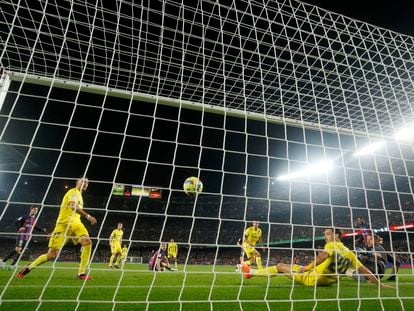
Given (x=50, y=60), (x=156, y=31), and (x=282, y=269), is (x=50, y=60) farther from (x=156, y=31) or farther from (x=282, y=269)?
(x=282, y=269)

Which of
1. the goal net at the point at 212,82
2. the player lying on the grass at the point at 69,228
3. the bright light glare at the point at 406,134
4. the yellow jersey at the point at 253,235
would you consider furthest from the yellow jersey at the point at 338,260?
the yellow jersey at the point at 253,235

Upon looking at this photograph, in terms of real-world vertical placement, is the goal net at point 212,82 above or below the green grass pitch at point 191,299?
above

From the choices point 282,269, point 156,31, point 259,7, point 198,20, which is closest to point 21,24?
point 156,31

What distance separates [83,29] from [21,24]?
0.75 m

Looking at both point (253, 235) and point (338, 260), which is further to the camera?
point (253, 235)

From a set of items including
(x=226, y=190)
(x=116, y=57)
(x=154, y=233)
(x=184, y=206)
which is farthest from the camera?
(x=184, y=206)

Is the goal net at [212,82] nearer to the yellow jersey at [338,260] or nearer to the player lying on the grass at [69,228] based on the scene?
the yellow jersey at [338,260]

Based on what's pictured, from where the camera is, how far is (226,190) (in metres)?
24.2

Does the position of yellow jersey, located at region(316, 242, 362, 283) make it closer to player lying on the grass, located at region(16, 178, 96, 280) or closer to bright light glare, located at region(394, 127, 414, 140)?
bright light glare, located at region(394, 127, 414, 140)

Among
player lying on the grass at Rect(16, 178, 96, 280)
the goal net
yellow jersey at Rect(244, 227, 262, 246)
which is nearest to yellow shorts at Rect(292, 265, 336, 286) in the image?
the goal net

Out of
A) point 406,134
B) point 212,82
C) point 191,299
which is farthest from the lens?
point 406,134

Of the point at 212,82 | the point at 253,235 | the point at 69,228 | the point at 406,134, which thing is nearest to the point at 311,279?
the point at 212,82

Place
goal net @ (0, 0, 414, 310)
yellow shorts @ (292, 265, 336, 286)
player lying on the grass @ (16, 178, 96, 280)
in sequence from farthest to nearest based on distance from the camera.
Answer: player lying on the grass @ (16, 178, 96, 280)
yellow shorts @ (292, 265, 336, 286)
goal net @ (0, 0, 414, 310)

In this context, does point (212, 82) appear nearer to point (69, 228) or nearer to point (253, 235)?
point (69, 228)
